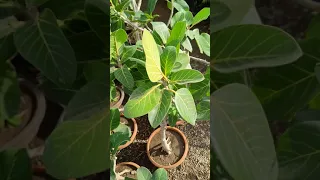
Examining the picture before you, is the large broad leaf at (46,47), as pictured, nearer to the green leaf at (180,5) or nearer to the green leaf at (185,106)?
the green leaf at (185,106)

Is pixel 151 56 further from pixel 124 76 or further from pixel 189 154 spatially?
pixel 189 154

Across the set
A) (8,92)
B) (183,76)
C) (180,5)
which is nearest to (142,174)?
(183,76)

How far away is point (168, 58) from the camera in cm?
82

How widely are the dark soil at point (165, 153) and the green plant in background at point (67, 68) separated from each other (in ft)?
3.33

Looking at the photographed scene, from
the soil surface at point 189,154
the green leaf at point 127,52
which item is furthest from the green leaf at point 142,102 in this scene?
the soil surface at point 189,154

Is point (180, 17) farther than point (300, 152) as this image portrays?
Yes

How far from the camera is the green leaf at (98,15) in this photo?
16.5 inches

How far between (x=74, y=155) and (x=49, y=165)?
0.03 m

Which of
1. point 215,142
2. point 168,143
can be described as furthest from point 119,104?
point 215,142

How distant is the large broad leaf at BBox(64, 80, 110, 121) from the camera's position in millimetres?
432

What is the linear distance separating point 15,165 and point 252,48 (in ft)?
1.05

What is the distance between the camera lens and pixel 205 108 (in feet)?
3.26

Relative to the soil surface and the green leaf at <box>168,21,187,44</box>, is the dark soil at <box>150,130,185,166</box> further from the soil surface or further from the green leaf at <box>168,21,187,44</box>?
the green leaf at <box>168,21,187,44</box>

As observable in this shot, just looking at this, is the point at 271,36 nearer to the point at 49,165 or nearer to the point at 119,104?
the point at 49,165
